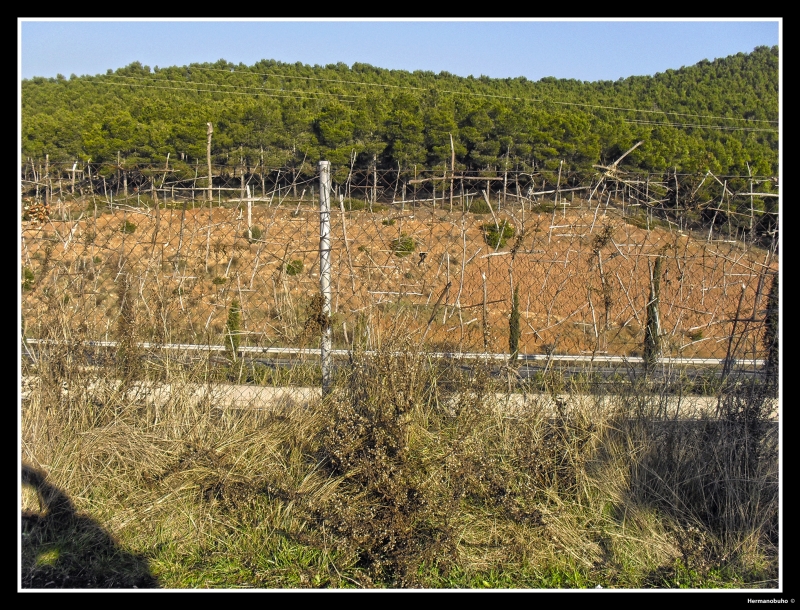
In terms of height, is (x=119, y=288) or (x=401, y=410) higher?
(x=119, y=288)

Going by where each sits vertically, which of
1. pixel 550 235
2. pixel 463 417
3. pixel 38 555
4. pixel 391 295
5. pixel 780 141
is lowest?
pixel 38 555

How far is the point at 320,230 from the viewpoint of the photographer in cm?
420

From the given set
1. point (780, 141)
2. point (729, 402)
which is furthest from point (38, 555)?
point (780, 141)

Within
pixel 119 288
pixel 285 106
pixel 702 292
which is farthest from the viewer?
pixel 285 106

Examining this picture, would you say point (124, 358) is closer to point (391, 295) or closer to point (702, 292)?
point (391, 295)

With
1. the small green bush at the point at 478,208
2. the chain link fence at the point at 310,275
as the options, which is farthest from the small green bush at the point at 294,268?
the small green bush at the point at 478,208

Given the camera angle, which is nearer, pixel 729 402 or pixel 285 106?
pixel 729 402

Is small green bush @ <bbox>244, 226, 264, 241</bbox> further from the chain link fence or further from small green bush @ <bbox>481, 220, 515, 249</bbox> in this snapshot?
small green bush @ <bbox>481, 220, 515, 249</bbox>

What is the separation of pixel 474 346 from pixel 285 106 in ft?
142

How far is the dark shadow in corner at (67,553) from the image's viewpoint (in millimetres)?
3080

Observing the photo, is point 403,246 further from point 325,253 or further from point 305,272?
point 305,272

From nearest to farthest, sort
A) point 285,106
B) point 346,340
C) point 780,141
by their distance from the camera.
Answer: point 780,141 → point 346,340 → point 285,106

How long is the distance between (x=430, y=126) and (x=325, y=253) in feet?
115

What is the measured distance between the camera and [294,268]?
446 cm
